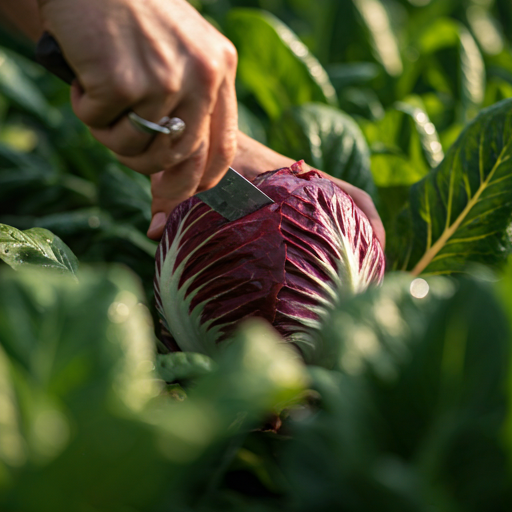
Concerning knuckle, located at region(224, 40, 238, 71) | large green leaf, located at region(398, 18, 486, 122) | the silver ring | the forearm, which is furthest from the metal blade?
large green leaf, located at region(398, 18, 486, 122)

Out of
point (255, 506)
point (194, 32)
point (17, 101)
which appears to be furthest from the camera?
point (17, 101)

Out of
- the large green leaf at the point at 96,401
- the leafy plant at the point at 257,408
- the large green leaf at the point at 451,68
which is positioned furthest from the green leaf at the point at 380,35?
the large green leaf at the point at 96,401

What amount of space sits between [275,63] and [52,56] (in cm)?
104

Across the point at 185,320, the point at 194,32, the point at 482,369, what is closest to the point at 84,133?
the point at 194,32

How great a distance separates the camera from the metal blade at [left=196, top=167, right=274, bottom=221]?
918 millimetres

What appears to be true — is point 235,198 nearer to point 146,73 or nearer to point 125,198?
point 146,73

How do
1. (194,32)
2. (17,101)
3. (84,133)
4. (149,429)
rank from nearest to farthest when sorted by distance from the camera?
1. (149,429)
2. (194,32)
3. (84,133)
4. (17,101)

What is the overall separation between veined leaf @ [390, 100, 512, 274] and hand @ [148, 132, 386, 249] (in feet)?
0.31

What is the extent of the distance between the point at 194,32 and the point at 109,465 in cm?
81

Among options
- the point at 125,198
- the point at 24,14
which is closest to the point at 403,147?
the point at 125,198

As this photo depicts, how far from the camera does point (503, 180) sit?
1056 mm

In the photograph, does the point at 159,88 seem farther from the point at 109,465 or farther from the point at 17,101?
the point at 17,101

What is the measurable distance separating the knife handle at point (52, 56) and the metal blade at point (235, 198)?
1.01 feet

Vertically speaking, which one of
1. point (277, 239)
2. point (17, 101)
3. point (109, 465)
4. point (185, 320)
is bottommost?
point (17, 101)
